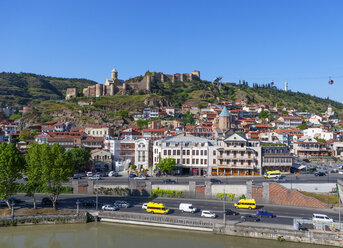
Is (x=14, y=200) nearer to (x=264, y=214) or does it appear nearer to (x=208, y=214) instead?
(x=208, y=214)

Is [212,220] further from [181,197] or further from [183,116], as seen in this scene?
[183,116]

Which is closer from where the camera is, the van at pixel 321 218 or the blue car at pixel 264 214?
the van at pixel 321 218

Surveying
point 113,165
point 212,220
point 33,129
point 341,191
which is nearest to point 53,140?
point 113,165

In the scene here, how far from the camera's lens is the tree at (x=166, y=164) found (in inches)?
2286

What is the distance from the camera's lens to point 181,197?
45.5 m

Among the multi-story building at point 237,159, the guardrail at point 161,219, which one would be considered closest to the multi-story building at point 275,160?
the multi-story building at point 237,159

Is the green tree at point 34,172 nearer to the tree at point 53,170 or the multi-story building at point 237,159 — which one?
the tree at point 53,170

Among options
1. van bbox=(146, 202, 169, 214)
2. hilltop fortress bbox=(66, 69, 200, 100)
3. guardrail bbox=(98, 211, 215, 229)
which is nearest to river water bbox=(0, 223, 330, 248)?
guardrail bbox=(98, 211, 215, 229)

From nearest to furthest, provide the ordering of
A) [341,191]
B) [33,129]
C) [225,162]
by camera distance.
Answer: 1. [341,191]
2. [225,162]
3. [33,129]

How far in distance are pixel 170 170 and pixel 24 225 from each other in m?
29.3

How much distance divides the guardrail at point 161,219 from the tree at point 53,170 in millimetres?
6531

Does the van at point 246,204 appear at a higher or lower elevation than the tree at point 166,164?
lower

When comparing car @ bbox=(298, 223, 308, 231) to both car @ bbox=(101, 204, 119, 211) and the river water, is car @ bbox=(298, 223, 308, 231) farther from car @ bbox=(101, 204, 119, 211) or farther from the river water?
car @ bbox=(101, 204, 119, 211)

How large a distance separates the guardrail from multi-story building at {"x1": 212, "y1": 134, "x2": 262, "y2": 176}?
2587 centimetres
